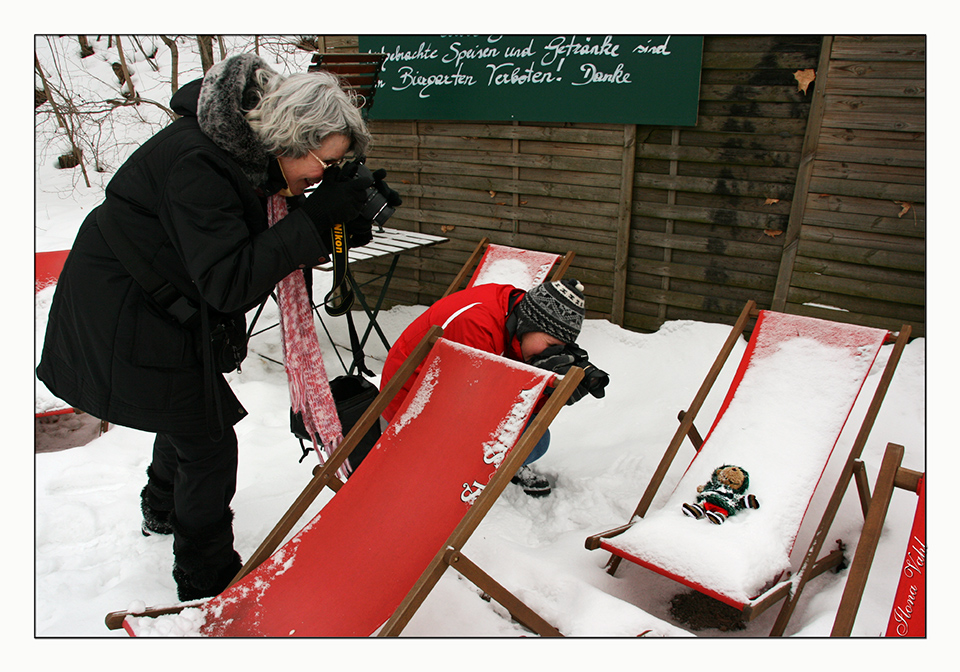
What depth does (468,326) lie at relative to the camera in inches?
98.0

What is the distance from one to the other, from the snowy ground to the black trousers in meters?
0.31

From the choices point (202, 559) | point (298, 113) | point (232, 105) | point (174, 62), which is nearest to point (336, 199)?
point (298, 113)

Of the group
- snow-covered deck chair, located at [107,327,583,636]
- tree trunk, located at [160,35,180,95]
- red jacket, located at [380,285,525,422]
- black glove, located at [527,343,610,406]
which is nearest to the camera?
snow-covered deck chair, located at [107,327,583,636]

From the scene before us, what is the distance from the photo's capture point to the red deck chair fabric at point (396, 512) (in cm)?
200

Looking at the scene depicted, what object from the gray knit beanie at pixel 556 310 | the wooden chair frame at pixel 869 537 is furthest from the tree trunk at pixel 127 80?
the wooden chair frame at pixel 869 537

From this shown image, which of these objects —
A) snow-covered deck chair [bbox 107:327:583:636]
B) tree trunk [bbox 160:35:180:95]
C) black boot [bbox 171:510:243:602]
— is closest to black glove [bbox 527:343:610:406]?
snow-covered deck chair [bbox 107:327:583:636]

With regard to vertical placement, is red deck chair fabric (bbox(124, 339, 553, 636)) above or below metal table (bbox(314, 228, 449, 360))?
below

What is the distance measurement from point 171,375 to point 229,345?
200 millimetres

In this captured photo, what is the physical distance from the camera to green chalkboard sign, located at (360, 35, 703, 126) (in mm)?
4059

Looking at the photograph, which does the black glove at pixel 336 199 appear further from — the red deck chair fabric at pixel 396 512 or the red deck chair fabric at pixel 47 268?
the red deck chair fabric at pixel 47 268

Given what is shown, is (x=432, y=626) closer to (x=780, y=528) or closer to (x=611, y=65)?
(x=780, y=528)

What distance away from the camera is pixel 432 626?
6.83 feet

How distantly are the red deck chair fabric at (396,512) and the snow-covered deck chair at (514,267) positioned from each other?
1975 millimetres

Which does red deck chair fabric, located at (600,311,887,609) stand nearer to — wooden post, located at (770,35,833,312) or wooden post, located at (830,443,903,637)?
wooden post, located at (830,443,903,637)
